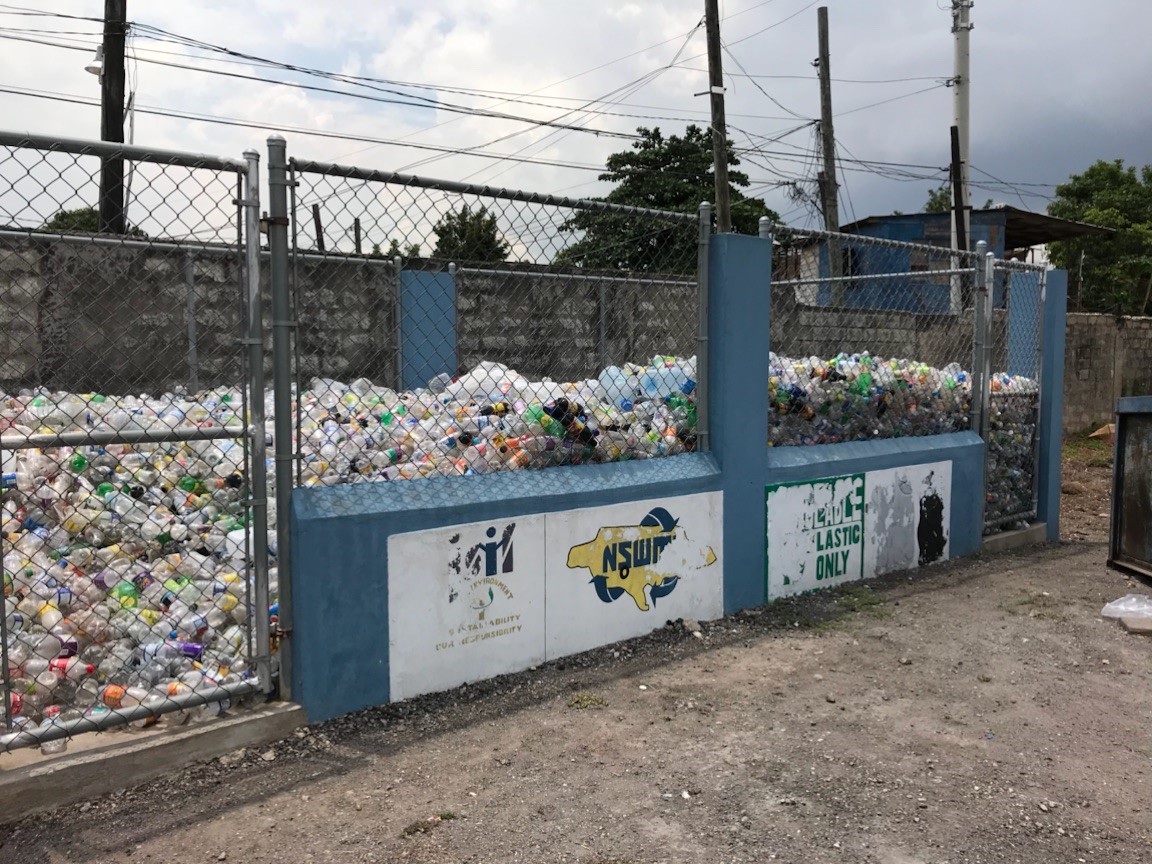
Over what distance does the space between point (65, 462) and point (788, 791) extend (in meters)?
3.90

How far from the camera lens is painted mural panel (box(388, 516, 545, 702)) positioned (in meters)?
3.58

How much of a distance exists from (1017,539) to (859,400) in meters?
2.15

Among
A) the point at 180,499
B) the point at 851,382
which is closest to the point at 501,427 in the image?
the point at 180,499

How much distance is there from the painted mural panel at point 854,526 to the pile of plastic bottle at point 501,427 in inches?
32.7

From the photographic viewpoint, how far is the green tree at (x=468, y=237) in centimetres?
395

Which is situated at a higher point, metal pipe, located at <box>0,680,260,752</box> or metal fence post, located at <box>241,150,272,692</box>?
metal fence post, located at <box>241,150,272,692</box>

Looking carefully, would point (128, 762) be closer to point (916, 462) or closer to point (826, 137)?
point (916, 462)

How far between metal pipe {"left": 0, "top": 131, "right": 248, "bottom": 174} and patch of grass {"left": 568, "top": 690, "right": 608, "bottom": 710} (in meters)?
2.44

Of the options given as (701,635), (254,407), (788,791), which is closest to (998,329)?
(701,635)

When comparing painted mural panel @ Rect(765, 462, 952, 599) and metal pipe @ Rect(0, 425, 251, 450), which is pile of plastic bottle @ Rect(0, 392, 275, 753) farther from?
painted mural panel @ Rect(765, 462, 952, 599)

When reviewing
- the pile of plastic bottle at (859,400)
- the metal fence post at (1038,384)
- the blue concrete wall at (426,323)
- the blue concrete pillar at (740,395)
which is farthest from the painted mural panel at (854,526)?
the blue concrete wall at (426,323)

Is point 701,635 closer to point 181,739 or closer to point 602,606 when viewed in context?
point 602,606

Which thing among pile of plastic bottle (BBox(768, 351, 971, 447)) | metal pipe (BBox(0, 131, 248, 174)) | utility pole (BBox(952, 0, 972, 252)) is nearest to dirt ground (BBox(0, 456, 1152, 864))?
pile of plastic bottle (BBox(768, 351, 971, 447))

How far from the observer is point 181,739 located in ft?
9.98
